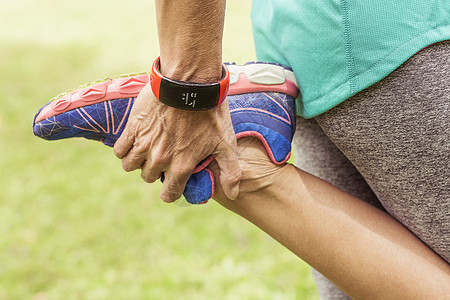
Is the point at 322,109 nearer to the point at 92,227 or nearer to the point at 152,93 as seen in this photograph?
the point at 152,93

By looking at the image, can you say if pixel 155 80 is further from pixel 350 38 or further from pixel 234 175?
pixel 350 38

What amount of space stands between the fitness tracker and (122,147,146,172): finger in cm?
14

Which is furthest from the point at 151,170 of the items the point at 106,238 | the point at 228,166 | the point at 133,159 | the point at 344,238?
the point at 106,238

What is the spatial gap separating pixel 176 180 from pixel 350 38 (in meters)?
0.42

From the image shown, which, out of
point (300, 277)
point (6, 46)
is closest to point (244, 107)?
point (300, 277)

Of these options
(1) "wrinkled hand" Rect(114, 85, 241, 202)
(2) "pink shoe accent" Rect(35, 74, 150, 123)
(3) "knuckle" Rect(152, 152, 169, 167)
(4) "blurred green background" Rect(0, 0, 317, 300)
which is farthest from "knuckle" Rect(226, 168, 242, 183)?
(4) "blurred green background" Rect(0, 0, 317, 300)

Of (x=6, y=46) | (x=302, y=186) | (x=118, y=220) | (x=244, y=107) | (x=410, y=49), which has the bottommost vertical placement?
(x=6, y=46)

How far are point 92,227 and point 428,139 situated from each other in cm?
203

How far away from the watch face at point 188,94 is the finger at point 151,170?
0.14m

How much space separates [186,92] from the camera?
2.99 feet

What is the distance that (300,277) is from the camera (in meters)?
2.25

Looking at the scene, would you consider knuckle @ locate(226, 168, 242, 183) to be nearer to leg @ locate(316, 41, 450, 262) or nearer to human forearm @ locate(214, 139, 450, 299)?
human forearm @ locate(214, 139, 450, 299)

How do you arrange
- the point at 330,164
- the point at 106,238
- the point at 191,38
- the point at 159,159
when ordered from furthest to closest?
the point at 106,238
the point at 330,164
the point at 159,159
the point at 191,38

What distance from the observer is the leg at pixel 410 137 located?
91 centimetres
